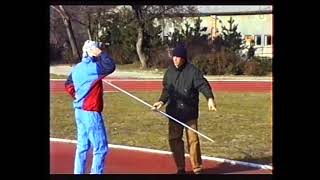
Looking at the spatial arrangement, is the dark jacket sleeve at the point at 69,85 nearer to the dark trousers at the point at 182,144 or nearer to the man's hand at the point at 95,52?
the man's hand at the point at 95,52

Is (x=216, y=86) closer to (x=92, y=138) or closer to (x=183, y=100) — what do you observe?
(x=183, y=100)

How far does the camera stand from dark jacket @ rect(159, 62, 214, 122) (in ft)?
38.6

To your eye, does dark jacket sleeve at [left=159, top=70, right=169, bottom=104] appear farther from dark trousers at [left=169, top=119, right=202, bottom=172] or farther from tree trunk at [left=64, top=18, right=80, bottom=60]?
tree trunk at [left=64, top=18, right=80, bottom=60]

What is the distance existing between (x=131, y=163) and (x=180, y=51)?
4.77ft

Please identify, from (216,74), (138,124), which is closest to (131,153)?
(138,124)

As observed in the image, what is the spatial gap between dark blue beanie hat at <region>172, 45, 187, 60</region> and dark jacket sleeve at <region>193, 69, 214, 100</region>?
25 centimetres

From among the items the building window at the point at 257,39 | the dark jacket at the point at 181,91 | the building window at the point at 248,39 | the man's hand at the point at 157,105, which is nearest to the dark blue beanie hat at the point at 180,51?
the dark jacket at the point at 181,91

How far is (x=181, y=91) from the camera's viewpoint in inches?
465

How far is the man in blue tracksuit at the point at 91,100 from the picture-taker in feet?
38.4

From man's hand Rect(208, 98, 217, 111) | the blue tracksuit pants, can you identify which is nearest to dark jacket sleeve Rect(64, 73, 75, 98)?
the blue tracksuit pants

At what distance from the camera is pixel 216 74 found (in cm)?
1180

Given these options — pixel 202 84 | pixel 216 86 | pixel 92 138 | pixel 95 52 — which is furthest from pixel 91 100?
pixel 216 86
